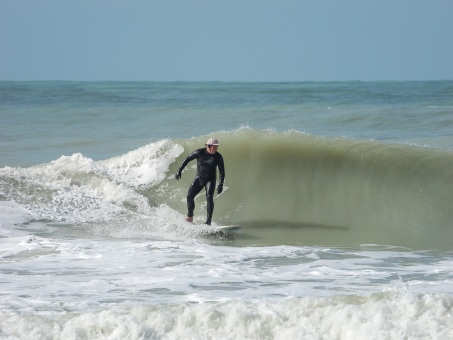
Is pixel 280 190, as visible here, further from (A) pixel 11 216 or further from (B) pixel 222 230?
(A) pixel 11 216

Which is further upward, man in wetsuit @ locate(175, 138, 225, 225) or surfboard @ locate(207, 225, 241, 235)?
man in wetsuit @ locate(175, 138, 225, 225)

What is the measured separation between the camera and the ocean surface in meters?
7.90

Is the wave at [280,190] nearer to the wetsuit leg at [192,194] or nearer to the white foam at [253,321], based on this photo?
the wetsuit leg at [192,194]

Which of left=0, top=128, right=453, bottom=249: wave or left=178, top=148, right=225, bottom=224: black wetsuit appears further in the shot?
left=0, top=128, right=453, bottom=249: wave

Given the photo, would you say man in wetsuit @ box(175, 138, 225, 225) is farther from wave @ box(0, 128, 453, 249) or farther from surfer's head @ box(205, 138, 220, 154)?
wave @ box(0, 128, 453, 249)

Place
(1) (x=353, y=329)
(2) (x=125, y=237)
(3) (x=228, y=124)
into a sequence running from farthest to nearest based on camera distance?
(3) (x=228, y=124), (2) (x=125, y=237), (1) (x=353, y=329)

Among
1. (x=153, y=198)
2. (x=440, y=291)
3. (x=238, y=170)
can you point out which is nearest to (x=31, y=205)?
(x=153, y=198)

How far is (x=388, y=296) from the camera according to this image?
8.45 m

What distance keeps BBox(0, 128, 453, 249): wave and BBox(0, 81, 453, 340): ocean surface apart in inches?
1.7

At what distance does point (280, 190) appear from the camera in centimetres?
1583

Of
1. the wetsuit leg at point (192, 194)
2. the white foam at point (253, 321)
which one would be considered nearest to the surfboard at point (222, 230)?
the wetsuit leg at point (192, 194)

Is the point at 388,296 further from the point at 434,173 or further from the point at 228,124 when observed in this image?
the point at 228,124

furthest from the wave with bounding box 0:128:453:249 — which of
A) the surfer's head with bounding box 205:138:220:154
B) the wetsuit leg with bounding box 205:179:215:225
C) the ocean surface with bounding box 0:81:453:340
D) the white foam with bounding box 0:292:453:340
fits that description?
→ the white foam with bounding box 0:292:453:340

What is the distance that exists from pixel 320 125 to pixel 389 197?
1623 cm
